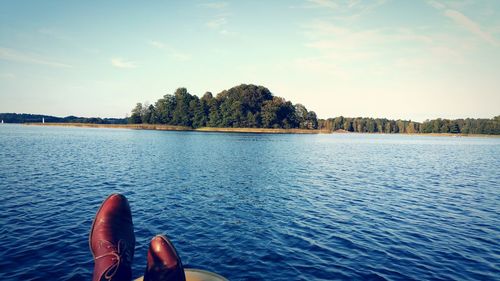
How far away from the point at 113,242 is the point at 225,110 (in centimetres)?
15942

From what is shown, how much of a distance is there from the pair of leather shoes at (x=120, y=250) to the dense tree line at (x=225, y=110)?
15078cm

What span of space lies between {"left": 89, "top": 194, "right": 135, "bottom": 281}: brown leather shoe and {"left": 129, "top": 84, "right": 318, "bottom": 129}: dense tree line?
494 ft

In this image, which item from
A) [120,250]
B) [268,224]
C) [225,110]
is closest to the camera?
[120,250]

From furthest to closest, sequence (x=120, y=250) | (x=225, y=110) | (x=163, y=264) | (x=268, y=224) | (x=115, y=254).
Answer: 1. (x=225, y=110)
2. (x=268, y=224)
3. (x=120, y=250)
4. (x=115, y=254)
5. (x=163, y=264)

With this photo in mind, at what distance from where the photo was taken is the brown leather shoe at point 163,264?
15.4 feet

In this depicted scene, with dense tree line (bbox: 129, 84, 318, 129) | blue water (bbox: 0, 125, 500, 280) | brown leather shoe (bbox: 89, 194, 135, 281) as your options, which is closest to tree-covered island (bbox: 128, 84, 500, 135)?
dense tree line (bbox: 129, 84, 318, 129)

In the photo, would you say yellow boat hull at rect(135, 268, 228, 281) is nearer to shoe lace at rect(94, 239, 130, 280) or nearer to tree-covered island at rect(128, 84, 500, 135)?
shoe lace at rect(94, 239, 130, 280)

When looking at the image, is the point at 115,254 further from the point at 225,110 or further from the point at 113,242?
the point at 225,110

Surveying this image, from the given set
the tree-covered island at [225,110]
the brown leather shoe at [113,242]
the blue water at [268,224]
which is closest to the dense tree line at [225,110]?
the tree-covered island at [225,110]

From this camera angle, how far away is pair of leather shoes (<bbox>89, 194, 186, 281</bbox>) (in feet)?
15.7

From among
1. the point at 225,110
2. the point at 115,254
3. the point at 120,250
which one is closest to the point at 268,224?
the point at 120,250

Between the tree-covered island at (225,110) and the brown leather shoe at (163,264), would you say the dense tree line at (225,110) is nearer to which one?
the tree-covered island at (225,110)

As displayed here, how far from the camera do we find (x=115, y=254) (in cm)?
551

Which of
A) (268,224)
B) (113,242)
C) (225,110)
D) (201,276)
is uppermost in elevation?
(225,110)
